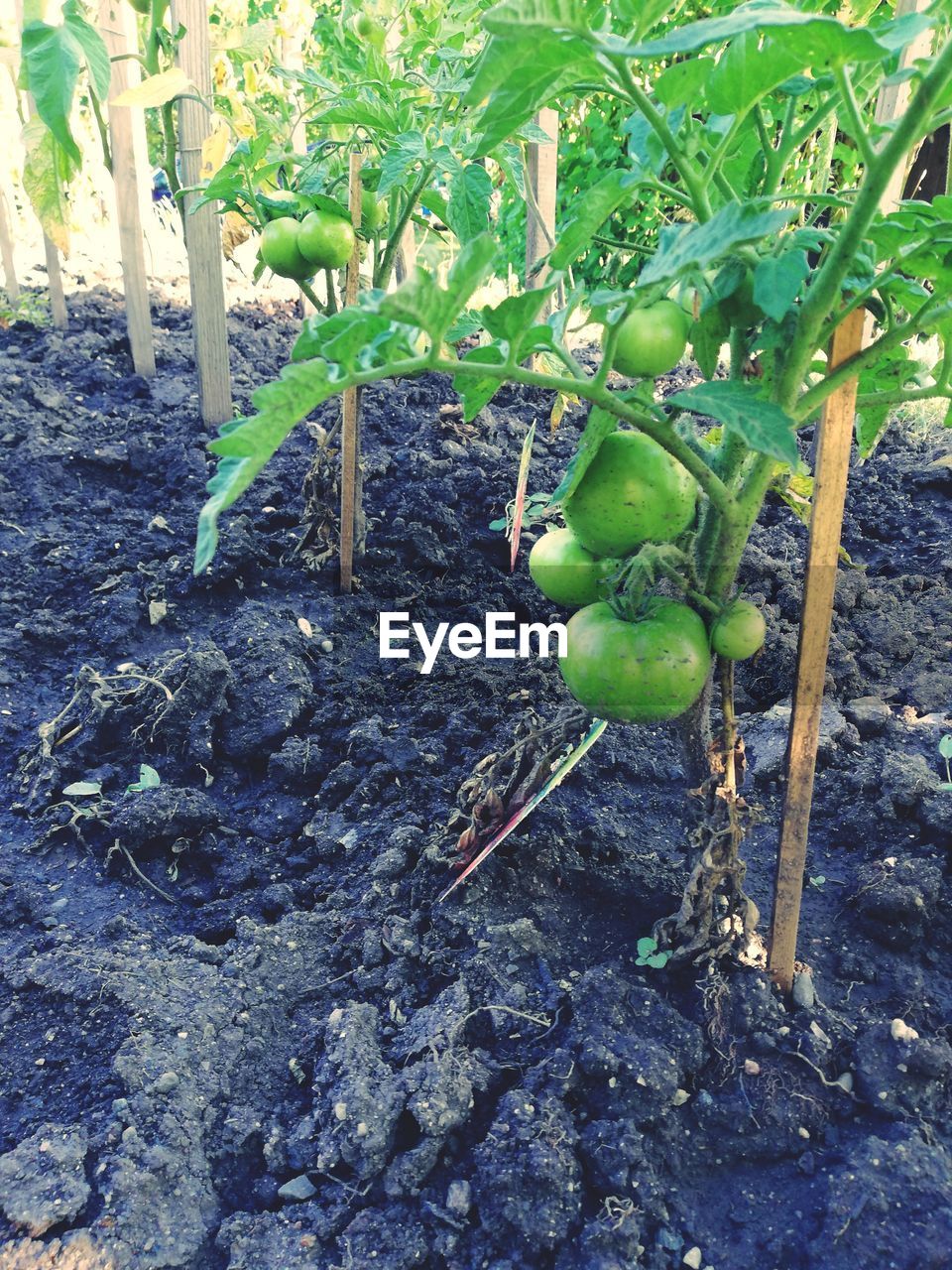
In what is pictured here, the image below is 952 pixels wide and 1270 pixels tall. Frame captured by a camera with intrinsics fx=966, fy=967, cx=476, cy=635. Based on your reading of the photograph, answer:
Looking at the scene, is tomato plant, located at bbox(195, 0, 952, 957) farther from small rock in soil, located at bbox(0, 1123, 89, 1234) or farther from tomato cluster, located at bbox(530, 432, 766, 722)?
small rock in soil, located at bbox(0, 1123, 89, 1234)

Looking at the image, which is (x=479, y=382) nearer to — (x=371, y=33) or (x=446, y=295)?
(x=446, y=295)

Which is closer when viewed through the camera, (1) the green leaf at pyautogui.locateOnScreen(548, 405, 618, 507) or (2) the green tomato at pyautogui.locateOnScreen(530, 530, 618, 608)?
(1) the green leaf at pyautogui.locateOnScreen(548, 405, 618, 507)

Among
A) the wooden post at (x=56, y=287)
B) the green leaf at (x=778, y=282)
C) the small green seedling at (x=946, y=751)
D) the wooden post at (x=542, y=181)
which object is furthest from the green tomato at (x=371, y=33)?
the wooden post at (x=56, y=287)

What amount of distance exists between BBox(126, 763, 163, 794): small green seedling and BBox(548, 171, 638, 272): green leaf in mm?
1312

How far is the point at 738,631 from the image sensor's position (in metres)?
1.27

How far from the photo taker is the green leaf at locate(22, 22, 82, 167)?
1.40m

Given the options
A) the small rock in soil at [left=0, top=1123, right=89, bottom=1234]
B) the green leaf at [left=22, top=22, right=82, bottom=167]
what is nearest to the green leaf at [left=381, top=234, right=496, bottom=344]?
the green leaf at [left=22, top=22, right=82, bottom=167]

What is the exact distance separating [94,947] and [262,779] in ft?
1.73

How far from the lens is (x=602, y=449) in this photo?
1198 mm

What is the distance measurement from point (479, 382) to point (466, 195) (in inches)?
26.8

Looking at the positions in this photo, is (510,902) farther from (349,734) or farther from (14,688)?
(14,688)

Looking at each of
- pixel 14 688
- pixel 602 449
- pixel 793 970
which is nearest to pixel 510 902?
pixel 793 970

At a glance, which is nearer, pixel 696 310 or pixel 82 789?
pixel 696 310

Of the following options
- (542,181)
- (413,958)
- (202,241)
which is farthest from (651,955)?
(542,181)
